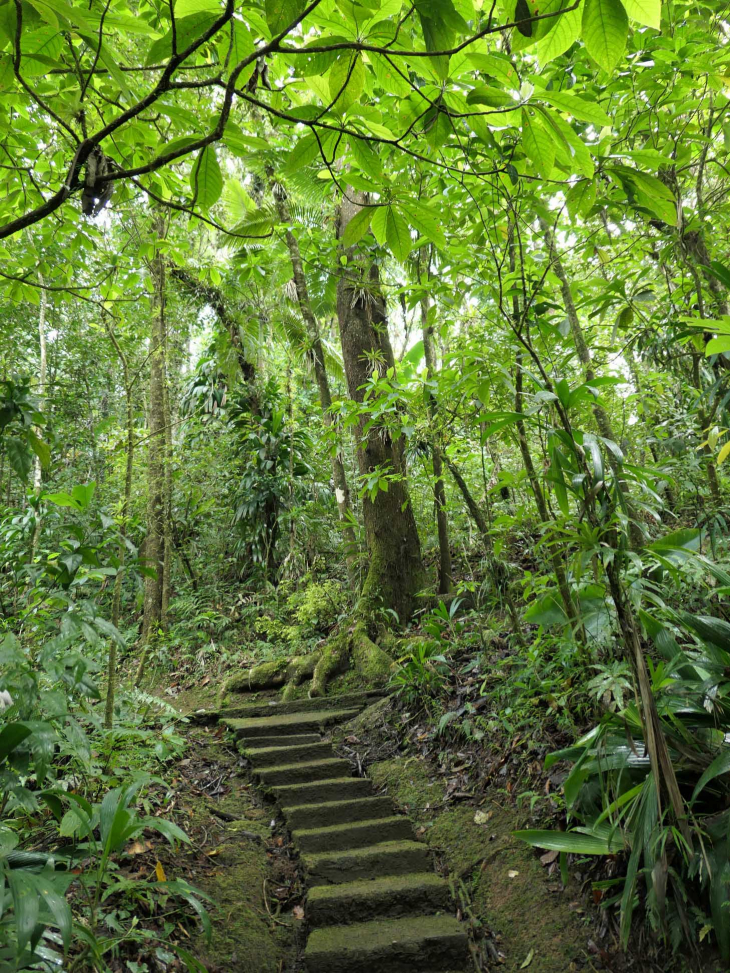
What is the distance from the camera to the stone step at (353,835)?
337cm

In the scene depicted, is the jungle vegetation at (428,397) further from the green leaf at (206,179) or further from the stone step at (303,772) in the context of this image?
the stone step at (303,772)

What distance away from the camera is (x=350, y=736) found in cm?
465

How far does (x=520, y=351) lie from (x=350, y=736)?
308cm

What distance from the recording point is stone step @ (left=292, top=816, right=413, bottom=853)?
337cm

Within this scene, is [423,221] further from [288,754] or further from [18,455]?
[288,754]

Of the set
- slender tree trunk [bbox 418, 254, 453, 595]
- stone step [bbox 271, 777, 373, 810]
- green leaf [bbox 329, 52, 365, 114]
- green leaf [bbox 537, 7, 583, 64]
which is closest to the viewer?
green leaf [bbox 537, 7, 583, 64]

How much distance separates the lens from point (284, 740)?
4598 millimetres

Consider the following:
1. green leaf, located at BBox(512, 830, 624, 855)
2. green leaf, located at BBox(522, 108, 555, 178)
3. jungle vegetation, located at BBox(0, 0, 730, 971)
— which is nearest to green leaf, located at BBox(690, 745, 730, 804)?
jungle vegetation, located at BBox(0, 0, 730, 971)

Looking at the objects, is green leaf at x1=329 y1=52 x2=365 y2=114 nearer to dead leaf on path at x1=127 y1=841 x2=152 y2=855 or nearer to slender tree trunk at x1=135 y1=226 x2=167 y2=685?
dead leaf on path at x1=127 y1=841 x2=152 y2=855

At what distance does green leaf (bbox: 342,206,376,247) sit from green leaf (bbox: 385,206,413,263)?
0.07 meters

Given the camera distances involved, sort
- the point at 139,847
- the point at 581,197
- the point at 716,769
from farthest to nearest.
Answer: the point at 139,847 → the point at 716,769 → the point at 581,197

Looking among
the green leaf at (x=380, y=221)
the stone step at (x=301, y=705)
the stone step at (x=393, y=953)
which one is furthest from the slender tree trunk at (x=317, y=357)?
the green leaf at (x=380, y=221)

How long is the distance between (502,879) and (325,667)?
9.69 ft

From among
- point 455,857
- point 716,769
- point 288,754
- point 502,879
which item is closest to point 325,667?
point 288,754
